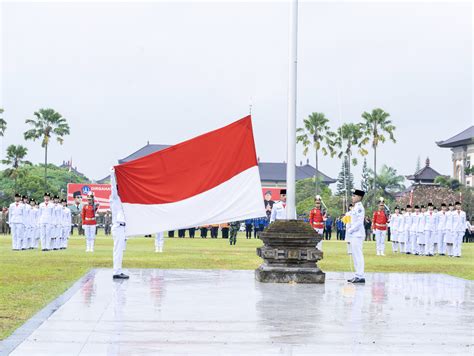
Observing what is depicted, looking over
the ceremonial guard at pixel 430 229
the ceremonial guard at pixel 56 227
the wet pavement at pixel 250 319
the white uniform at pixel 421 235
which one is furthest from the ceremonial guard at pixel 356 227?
the white uniform at pixel 421 235

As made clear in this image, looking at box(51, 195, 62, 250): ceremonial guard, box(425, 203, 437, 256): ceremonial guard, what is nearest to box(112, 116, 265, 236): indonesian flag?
box(51, 195, 62, 250): ceremonial guard

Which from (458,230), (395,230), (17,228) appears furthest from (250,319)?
(395,230)

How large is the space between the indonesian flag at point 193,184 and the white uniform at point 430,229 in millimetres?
19359

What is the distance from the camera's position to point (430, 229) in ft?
118

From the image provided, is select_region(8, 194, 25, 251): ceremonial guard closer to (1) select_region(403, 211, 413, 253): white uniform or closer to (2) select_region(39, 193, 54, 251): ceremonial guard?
(2) select_region(39, 193, 54, 251): ceremonial guard

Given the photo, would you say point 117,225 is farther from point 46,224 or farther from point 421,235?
point 421,235

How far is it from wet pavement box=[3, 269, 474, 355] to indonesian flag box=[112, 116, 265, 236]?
123 cm

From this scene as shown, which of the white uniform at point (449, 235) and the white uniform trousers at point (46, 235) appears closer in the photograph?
the white uniform trousers at point (46, 235)

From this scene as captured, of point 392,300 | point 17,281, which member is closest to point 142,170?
point 17,281

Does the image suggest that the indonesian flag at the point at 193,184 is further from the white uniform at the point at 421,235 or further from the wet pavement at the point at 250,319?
the white uniform at the point at 421,235

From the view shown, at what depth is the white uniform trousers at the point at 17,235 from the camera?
32.0 meters

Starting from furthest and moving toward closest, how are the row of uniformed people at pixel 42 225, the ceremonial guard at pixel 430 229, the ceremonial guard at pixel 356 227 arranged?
the ceremonial guard at pixel 430 229 → the row of uniformed people at pixel 42 225 → the ceremonial guard at pixel 356 227

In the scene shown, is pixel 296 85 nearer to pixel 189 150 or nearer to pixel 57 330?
pixel 189 150

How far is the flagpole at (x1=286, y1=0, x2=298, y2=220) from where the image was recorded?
17422 millimetres
